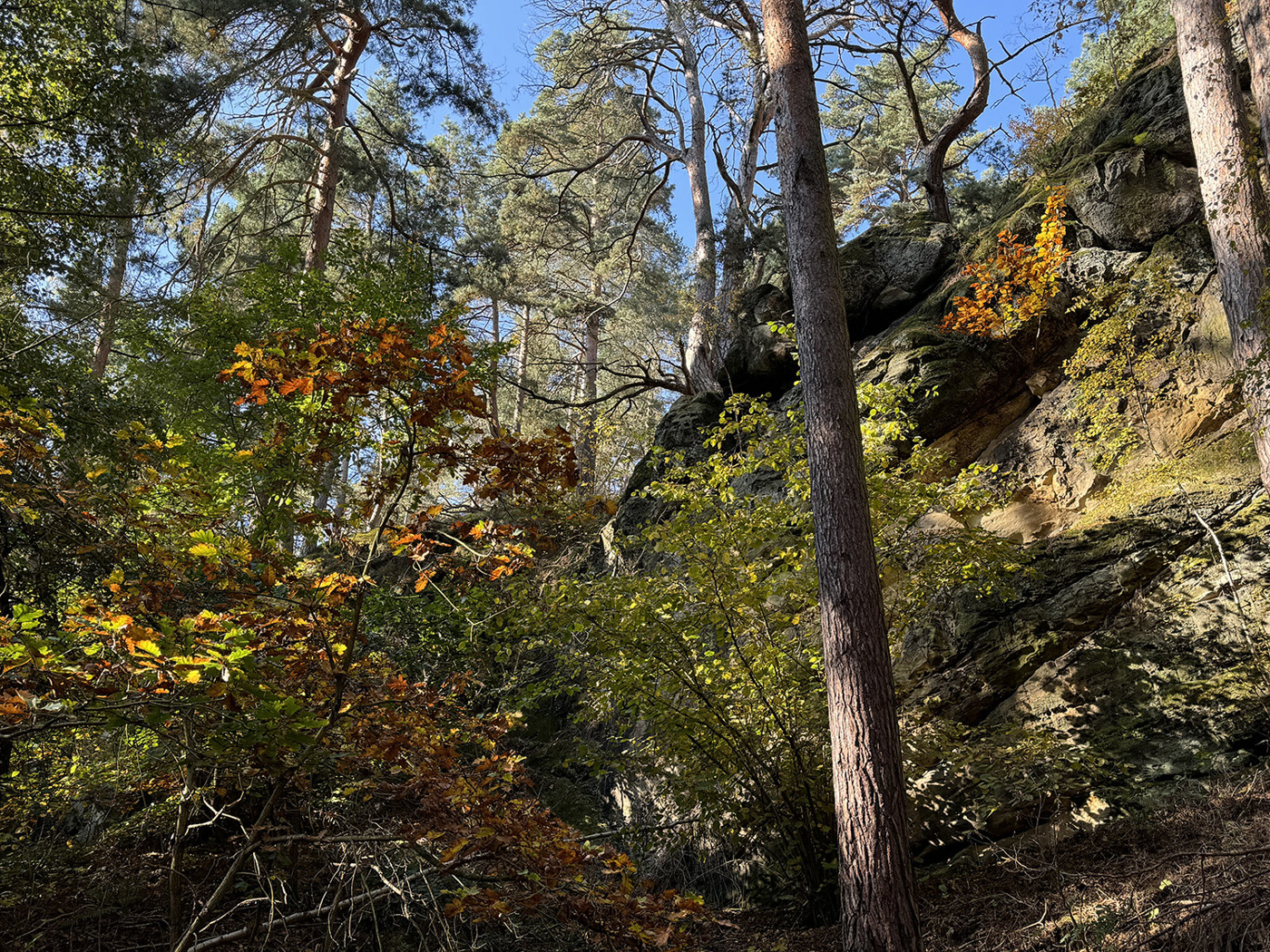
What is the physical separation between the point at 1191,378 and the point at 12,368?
989 centimetres

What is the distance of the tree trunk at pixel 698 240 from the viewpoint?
42.3 ft

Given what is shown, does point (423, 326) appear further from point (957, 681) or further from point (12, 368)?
point (957, 681)

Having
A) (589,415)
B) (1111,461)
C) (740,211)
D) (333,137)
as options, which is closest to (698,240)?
(740,211)

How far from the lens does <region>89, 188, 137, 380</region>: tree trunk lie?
6.66 meters

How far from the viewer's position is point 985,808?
4.79 meters

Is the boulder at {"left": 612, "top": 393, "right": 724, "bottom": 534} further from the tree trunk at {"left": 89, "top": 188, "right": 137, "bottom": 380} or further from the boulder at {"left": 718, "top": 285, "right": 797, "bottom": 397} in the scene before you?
the tree trunk at {"left": 89, "top": 188, "right": 137, "bottom": 380}

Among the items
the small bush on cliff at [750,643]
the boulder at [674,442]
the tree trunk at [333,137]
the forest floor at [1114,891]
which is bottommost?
the forest floor at [1114,891]

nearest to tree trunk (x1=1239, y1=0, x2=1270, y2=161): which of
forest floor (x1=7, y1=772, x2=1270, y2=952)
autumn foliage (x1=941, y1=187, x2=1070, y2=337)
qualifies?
autumn foliage (x1=941, y1=187, x2=1070, y2=337)

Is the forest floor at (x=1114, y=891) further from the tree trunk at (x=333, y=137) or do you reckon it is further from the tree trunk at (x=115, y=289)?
the tree trunk at (x=333, y=137)

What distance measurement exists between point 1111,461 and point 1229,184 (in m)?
2.56

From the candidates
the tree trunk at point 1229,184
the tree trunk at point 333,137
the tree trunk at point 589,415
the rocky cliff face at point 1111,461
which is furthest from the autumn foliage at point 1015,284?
the tree trunk at point 333,137

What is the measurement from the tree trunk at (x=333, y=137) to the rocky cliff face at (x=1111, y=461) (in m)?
6.36

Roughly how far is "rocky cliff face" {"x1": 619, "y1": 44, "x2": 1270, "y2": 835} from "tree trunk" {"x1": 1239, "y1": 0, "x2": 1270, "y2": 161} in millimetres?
2092

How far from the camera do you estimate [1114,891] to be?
3602mm
